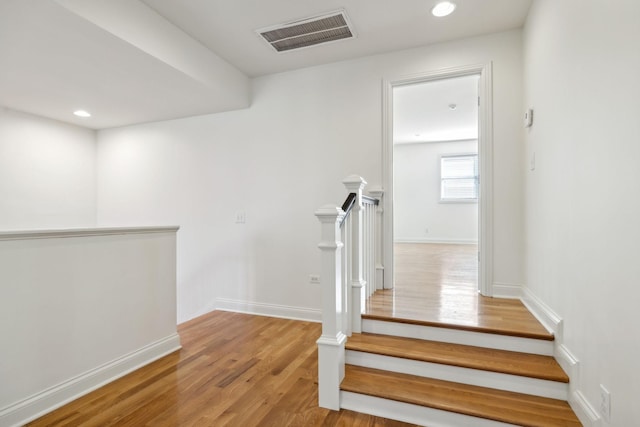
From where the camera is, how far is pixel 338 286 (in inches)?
77.9

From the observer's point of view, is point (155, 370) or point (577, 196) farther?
point (155, 370)

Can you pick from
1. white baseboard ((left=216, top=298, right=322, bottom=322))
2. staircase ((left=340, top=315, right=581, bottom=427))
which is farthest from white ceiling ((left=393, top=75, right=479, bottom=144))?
white baseboard ((left=216, top=298, right=322, bottom=322))

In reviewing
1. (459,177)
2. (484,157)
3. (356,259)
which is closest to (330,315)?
(356,259)

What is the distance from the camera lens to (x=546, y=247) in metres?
2.17

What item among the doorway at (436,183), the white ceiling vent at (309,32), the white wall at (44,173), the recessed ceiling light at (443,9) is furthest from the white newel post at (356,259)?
the white wall at (44,173)

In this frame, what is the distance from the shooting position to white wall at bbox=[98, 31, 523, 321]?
289 cm

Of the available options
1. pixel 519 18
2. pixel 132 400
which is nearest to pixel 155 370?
pixel 132 400

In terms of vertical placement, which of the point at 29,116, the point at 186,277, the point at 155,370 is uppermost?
the point at 29,116

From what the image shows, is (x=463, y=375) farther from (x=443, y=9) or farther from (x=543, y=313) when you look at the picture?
(x=443, y=9)

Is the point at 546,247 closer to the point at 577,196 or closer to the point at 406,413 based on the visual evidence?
the point at 577,196

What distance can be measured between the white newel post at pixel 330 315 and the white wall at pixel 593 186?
1.27m

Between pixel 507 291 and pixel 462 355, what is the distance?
3.95 feet

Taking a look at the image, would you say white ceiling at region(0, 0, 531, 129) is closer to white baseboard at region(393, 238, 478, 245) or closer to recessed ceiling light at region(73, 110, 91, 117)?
recessed ceiling light at region(73, 110, 91, 117)

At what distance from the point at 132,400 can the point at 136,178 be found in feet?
10.6
